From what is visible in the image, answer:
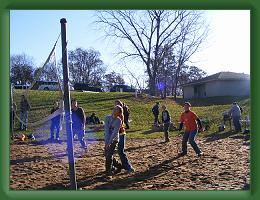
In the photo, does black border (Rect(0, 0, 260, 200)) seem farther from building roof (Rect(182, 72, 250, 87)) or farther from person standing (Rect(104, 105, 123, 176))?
building roof (Rect(182, 72, 250, 87))

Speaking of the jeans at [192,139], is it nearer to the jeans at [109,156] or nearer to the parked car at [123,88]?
the jeans at [109,156]

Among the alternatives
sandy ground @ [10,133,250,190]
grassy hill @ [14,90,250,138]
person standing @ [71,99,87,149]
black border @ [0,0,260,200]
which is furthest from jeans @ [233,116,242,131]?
black border @ [0,0,260,200]

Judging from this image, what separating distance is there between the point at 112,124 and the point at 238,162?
376cm

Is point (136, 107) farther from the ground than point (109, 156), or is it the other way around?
point (136, 107)

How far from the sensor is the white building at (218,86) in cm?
3919

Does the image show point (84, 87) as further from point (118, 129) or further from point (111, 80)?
point (118, 129)

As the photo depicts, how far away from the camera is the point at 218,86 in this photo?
41.0 metres

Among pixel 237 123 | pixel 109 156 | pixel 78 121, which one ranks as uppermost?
pixel 78 121

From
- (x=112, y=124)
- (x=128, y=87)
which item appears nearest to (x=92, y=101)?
(x=128, y=87)

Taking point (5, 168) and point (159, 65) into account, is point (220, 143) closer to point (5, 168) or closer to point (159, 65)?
point (5, 168)

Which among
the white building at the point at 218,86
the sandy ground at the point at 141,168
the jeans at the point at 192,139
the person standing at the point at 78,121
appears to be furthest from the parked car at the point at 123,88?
the jeans at the point at 192,139

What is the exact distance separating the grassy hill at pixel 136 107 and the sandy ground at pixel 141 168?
547 cm
